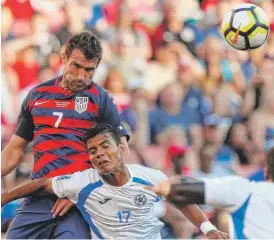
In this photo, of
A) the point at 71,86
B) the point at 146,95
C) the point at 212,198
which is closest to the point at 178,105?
the point at 146,95

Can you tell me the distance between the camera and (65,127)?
657cm

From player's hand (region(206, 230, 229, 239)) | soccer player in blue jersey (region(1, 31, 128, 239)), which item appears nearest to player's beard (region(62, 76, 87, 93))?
soccer player in blue jersey (region(1, 31, 128, 239))

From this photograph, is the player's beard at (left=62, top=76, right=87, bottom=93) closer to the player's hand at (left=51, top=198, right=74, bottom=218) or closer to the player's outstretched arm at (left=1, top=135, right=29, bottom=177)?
the player's outstretched arm at (left=1, top=135, right=29, bottom=177)

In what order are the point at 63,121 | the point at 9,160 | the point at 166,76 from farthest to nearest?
the point at 166,76 → the point at 9,160 → the point at 63,121

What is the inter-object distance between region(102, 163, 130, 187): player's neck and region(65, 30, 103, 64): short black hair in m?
0.83

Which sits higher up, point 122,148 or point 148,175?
point 122,148

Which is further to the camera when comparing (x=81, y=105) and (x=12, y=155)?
(x=12, y=155)

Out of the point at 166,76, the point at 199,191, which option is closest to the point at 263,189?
the point at 199,191

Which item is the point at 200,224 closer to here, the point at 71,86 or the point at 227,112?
the point at 71,86

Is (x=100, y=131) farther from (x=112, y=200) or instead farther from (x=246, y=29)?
(x=246, y=29)

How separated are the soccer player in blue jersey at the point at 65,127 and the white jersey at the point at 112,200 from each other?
8 centimetres

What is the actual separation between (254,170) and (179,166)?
893 millimetres

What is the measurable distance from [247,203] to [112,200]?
58.3 inches

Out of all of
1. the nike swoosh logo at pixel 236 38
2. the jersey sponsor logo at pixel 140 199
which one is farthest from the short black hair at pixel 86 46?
the nike swoosh logo at pixel 236 38
